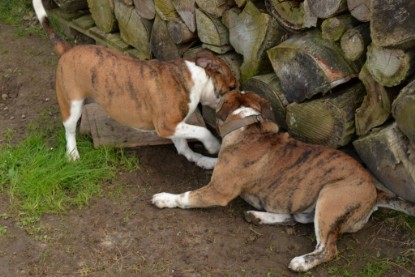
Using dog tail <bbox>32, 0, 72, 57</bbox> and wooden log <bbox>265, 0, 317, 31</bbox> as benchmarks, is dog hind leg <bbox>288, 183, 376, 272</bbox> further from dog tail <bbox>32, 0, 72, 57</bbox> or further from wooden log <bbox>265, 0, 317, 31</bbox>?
dog tail <bbox>32, 0, 72, 57</bbox>

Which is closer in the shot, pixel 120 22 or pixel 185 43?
pixel 185 43

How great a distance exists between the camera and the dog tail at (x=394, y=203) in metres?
4.07

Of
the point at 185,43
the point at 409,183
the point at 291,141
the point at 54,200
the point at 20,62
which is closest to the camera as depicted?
the point at 409,183

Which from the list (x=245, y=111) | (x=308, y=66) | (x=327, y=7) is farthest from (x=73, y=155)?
(x=327, y=7)

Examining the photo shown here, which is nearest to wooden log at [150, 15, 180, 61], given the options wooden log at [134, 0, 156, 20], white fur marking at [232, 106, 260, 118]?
wooden log at [134, 0, 156, 20]

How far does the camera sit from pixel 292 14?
413cm

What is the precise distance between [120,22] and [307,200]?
9.84 feet

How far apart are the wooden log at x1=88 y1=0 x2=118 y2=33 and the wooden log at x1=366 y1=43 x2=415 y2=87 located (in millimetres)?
3278

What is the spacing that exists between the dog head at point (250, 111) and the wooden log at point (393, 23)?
1043mm

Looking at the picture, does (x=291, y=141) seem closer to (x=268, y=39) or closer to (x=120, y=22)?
(x=268, y=39)

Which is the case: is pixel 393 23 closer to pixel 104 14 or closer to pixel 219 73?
pixel 219 73

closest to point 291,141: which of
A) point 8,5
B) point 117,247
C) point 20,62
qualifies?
point 117,247

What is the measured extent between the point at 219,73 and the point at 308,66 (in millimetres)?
765

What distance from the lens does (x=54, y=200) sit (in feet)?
14.9
